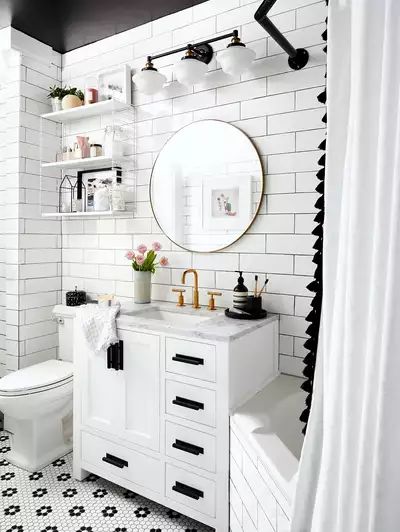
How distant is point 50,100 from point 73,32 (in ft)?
1.70

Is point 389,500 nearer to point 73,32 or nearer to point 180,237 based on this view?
point 180,237

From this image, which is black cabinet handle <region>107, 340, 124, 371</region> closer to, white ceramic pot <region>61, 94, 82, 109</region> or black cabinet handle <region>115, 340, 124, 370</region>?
black cabinet handle <region>115, 340, 124, 370</region>

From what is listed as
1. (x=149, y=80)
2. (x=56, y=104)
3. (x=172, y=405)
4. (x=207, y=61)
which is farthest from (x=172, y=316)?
(x=56, y=104)

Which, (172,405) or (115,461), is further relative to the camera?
(115,461)

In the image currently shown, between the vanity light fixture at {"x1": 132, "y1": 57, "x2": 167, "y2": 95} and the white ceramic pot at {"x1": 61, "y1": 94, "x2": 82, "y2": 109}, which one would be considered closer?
the vanity light fixture at {"x1": 132, "y1": 57, "x2": 167, "y2": 95}

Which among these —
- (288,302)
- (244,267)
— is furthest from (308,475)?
(244,267)

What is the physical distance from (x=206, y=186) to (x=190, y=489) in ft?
5.29

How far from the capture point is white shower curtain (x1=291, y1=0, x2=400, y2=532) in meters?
0.65

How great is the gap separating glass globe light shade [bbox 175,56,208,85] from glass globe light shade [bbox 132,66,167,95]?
21 centimetres

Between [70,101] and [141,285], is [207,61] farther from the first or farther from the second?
[141,285]

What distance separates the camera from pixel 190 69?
2143mm

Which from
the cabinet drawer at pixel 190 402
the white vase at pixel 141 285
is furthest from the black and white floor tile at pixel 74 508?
the white vase at pixel 141 285

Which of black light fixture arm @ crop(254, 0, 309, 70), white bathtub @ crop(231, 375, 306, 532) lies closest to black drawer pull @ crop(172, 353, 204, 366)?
white bathtub @ crop(231, 375, 306, 532)

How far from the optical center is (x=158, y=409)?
6.21 ft
